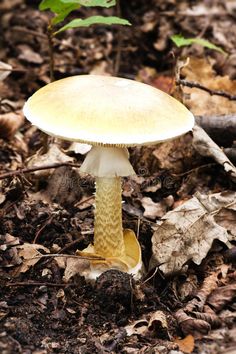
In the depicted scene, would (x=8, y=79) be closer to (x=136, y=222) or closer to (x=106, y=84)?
(x=136, y=222)

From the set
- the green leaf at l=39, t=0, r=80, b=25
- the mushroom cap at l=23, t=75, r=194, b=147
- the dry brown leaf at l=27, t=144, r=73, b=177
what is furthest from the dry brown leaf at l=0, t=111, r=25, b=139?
the mushroom cap at l=23, t=75, r=194, b=147

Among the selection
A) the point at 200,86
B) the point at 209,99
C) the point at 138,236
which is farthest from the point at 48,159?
the point at 209,99

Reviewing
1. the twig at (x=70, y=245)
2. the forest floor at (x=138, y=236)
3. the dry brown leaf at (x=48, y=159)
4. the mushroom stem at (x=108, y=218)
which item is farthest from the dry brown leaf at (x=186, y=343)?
the dry brown leaf at (x=48, y=159)

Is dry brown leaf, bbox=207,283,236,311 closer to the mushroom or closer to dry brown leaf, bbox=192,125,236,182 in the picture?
the mushroom

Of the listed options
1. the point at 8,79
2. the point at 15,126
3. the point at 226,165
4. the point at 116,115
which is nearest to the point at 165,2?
the point at 8,79

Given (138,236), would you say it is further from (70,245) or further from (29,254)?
(29,254)

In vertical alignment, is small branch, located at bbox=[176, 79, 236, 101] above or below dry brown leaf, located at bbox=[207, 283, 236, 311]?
above

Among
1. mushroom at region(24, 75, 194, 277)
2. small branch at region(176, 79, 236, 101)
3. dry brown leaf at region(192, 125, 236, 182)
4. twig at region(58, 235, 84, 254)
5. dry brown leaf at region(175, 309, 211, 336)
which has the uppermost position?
mushroom at region(24, 75, 194, 277)
